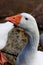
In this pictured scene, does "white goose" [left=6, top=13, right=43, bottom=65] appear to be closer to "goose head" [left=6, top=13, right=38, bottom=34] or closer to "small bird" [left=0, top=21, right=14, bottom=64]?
"goose head" [left=6, top=13, right=38, bottom=34]

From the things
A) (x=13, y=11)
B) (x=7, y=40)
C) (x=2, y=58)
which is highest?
(x=13, y=11)

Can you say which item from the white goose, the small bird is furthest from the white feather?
the white goose

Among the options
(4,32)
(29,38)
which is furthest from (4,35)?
(29,38)

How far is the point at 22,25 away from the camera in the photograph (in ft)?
5.45

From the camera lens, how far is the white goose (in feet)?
5.41

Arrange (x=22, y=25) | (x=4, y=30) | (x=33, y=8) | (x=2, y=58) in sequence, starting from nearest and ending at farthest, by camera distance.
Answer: (x=22, y=25) → (x=2, y=58) → (x=4, y=30) → (x=33, y=8)

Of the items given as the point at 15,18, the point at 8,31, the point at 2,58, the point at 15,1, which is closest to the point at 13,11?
the point at 15,1

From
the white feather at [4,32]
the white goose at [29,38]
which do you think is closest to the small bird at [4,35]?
the white feather at [4,32]

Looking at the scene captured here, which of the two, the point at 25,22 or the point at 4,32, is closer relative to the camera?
the point at 25,22

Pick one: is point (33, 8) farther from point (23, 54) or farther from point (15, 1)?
point (23, 54)

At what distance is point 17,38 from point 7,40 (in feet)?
0.33

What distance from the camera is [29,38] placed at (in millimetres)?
1722

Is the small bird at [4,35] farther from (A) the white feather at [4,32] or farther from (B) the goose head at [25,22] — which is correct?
(B) the goose head at [25,22]

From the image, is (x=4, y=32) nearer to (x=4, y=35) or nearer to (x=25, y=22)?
(x=4, y=35)
